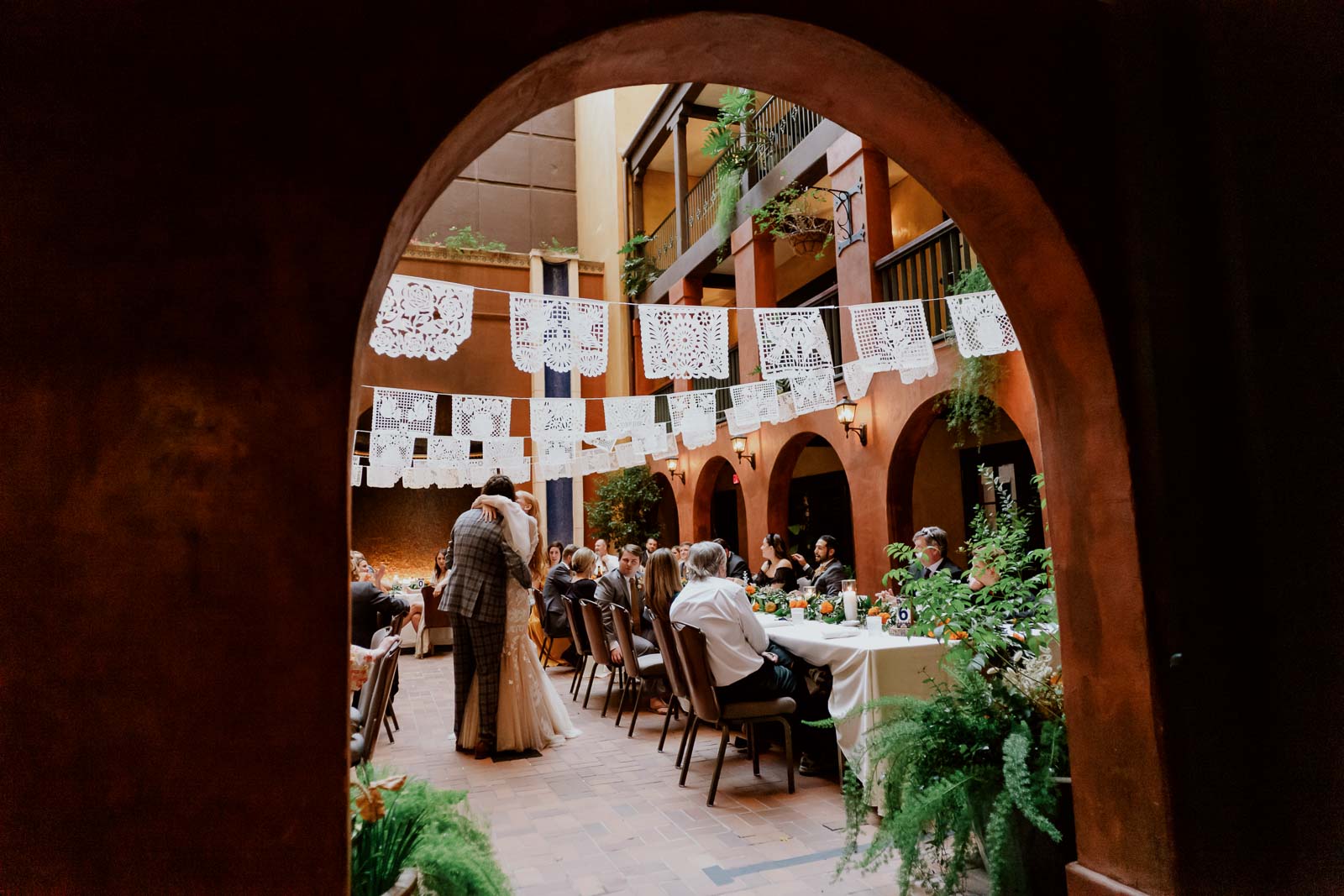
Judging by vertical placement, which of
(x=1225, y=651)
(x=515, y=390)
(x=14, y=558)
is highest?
(x=515, y=390)

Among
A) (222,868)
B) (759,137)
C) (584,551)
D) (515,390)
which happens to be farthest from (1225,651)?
(515,390)

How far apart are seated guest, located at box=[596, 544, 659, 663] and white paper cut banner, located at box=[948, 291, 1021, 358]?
2978 mm

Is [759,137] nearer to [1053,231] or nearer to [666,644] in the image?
[666,644]

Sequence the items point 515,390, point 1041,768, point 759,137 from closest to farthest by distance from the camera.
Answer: point 1041,768
point 759,137
point 515,390

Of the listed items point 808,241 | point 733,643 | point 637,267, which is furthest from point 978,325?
point 637,267

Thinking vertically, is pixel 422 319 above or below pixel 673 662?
above

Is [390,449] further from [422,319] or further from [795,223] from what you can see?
[795,223]

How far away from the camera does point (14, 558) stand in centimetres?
149

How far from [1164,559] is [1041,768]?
83 centimetres

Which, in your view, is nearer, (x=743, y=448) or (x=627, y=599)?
(x=627, y=599)

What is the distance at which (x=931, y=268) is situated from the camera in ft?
24.4

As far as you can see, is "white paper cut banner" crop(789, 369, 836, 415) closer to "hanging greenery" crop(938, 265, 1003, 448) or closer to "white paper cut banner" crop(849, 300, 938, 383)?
"hanging greenery" crop(938, 265, 1003, 448)

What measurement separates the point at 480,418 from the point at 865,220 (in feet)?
14.2

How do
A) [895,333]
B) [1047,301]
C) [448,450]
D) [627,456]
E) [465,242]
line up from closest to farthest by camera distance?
[1047,301]
[895,333]
[448,450]
[627,456]
[465,242]
